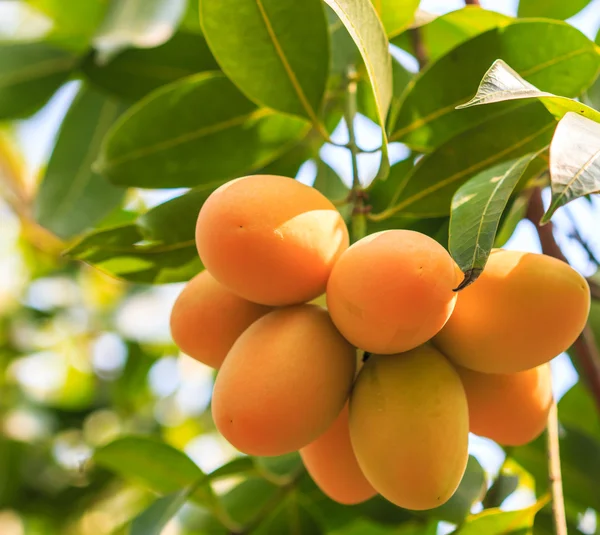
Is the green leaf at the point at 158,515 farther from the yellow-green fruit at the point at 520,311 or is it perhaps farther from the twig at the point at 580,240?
the twig at the point at 580,240

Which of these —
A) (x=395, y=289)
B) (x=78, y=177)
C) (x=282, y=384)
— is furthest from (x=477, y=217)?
(x=78, y=177)

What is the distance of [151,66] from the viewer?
1.09 meters

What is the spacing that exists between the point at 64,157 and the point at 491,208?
83cm

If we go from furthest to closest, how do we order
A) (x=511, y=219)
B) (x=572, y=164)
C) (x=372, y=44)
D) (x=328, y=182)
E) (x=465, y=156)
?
(x=328, y=182), (x=511, y=219), (x=465, y=156), (x=372, y=44), (x=572, y=164)

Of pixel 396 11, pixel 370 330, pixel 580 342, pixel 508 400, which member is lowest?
pixel 580 342

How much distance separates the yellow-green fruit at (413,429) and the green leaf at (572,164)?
0.66 ft

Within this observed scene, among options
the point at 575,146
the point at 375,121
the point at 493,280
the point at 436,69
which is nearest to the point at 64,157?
the point at 375,121

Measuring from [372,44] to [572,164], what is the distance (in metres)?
0.27

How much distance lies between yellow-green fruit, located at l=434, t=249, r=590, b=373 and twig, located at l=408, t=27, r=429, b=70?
469mm

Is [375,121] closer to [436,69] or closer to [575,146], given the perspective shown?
[436,69]

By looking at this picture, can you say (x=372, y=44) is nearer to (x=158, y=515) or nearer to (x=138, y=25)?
(x=138, y=25)

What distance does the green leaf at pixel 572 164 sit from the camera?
44cm

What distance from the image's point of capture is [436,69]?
828 mm

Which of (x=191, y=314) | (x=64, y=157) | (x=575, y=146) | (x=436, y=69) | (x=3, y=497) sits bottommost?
(x=3, y=497)
